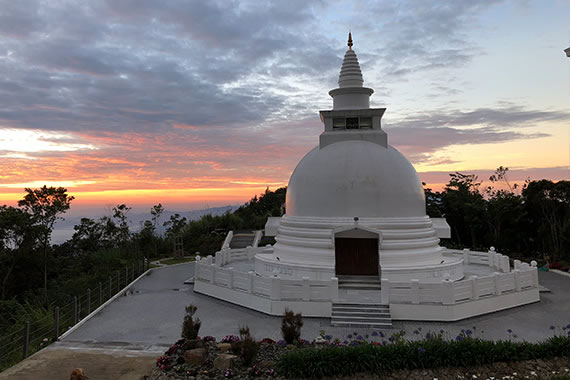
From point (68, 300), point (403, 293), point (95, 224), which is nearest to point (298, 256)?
point (403, 293)

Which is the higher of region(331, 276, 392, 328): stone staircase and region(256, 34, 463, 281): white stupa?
region(256, 34, 463, 281): white stupa

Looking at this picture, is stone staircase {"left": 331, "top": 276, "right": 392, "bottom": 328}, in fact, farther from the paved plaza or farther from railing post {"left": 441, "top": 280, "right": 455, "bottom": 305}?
railing post {"left": 441, "top": 280, "right": 455, "bottom": 305}

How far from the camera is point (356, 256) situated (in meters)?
18.8

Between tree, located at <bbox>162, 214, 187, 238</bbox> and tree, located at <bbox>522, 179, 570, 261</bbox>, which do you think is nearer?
tree, located at <bbox>522, 179, 570, 261</bbox>

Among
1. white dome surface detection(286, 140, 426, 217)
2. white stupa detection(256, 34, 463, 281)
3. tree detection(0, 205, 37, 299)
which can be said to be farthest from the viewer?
tree detection(0, 205, 37, 299)

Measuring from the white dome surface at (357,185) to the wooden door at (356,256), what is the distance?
131cm

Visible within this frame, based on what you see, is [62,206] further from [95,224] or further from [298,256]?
[298,256]

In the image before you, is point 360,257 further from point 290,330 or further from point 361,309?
point 290,330

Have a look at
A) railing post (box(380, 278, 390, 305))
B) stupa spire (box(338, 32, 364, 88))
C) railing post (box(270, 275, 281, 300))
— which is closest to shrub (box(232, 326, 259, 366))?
railing post (box(270, 275, 281, 300))

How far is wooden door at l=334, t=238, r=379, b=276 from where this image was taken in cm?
1858

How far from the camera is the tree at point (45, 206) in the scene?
1130 inches

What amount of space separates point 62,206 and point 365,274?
2350 cm

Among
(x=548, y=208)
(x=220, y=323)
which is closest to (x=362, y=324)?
(x=220, y=323)

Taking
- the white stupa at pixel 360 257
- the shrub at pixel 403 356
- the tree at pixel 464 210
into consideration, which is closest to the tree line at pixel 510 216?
the tree at pixel 464 210
